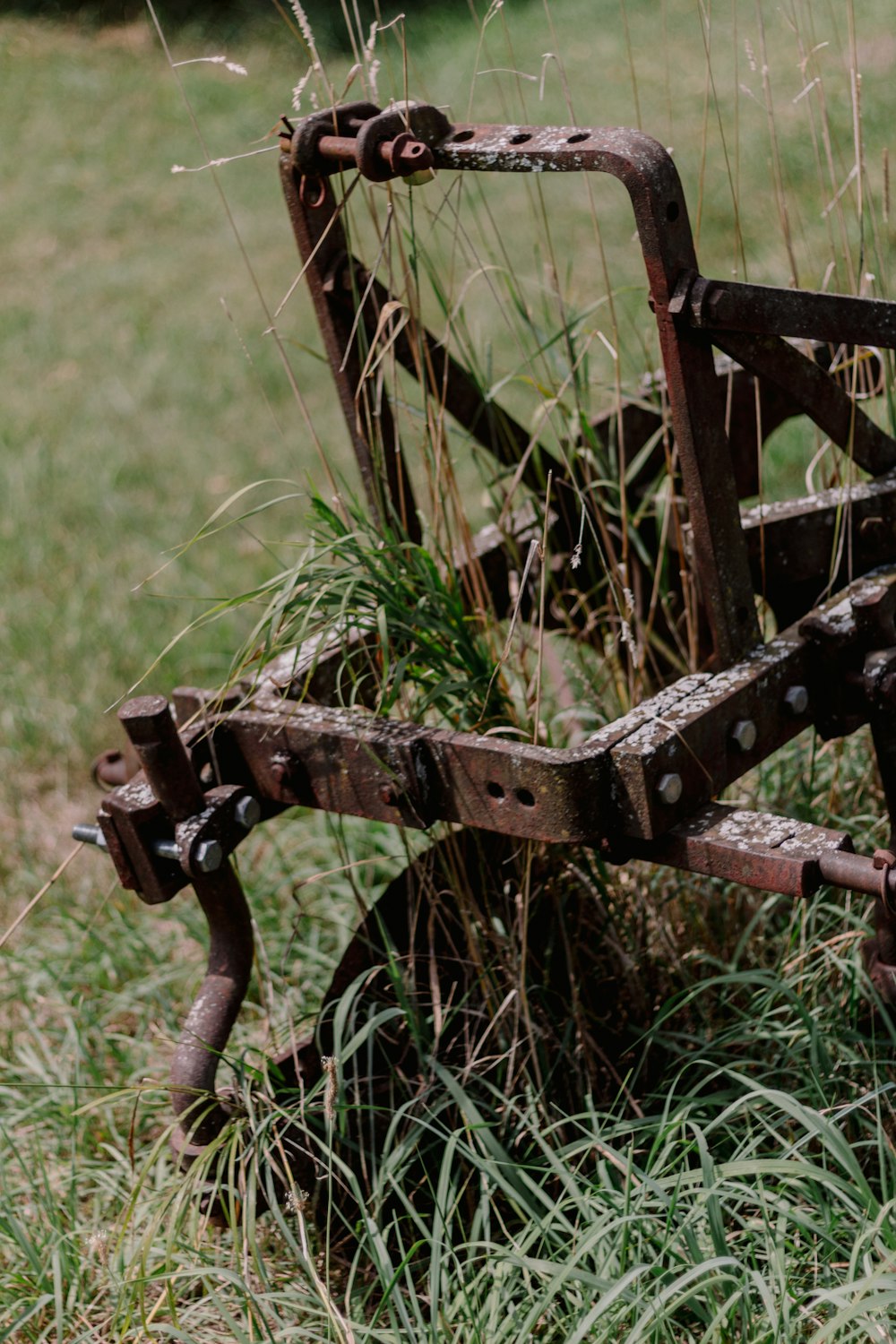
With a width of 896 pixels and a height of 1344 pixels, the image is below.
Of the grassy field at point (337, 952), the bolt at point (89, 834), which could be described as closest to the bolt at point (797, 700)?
the grassy field at point (337, 952)

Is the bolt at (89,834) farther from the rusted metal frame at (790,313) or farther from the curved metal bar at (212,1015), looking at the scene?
the rusted metal frame at (790,313)

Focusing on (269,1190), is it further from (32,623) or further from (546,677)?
(32,623)

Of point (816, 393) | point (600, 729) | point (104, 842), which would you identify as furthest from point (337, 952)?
point (816, 393)

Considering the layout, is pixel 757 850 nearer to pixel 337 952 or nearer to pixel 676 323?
pixel 676 323

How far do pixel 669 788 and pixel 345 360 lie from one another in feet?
2.76

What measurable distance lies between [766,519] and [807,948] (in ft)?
2.34

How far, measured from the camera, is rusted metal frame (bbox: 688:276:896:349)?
70.1 inches

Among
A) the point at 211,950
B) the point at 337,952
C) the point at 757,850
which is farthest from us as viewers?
the point at 337,952

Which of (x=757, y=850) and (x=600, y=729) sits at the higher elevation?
(x=600, y=729)

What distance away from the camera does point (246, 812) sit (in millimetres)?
2059

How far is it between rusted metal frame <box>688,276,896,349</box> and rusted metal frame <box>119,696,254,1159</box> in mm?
880

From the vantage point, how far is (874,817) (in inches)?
106

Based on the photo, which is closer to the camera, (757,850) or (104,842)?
(757,850)

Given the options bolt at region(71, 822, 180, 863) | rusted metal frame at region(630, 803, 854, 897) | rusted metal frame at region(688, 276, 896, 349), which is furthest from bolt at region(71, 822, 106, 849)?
rusted metal frame at region(688, 276, 896, 349)
